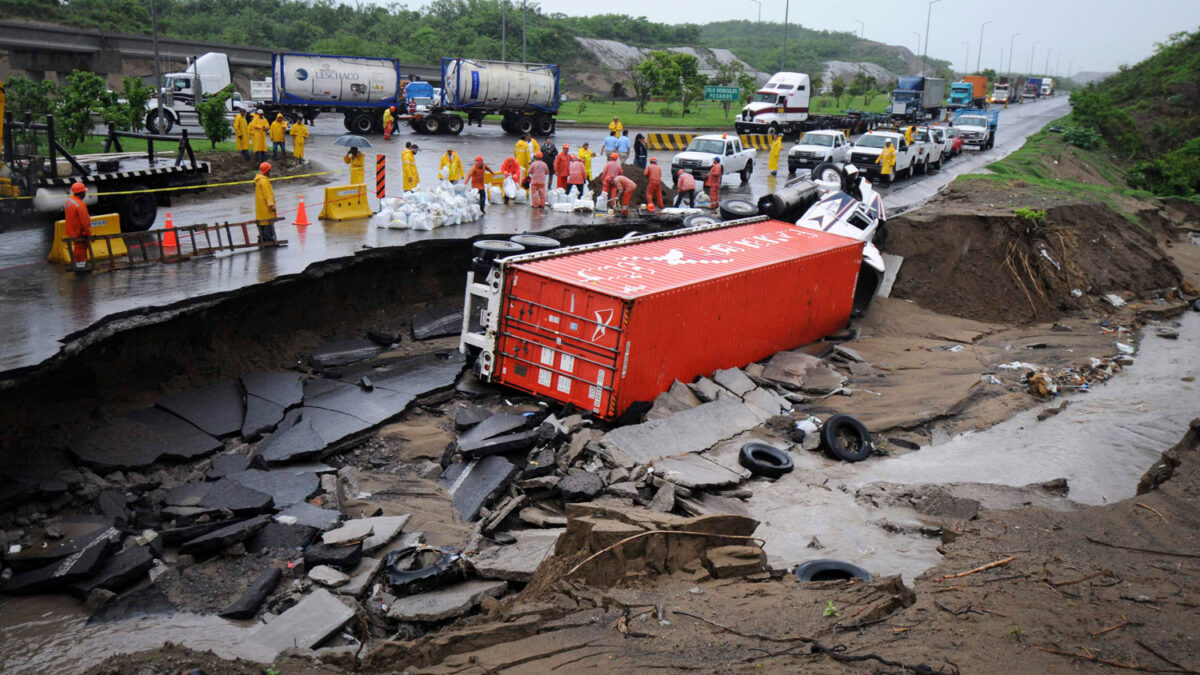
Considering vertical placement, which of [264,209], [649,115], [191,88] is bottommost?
[264,209]

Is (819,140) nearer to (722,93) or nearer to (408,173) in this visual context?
(408,173)

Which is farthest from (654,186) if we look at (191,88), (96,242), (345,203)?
(191,88)

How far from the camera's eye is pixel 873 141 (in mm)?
31578

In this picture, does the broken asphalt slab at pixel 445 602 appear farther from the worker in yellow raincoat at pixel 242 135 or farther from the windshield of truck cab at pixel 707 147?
the windshield of truck cab at pixel 707 147

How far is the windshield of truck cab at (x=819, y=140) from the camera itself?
32.1 metres

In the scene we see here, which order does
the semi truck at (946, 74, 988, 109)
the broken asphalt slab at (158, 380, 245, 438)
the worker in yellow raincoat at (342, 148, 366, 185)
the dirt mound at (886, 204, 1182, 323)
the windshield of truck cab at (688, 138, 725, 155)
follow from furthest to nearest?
the semi truck at (946, 74, 988, 109) → the windshield of truck cab at (688, 138, 725, 155) → the dirt mound at (886, 204, 1182, 323) → the worker in yellow raincoat at (342, 148, 366, 185) → the broken asphalt slab at (158, 380, 245, 438)

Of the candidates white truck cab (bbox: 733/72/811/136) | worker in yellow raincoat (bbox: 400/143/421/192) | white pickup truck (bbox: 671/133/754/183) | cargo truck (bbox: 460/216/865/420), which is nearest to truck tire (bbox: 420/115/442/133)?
white pickup truck (bbox: 671/133/754/183)

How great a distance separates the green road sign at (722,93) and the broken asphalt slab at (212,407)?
44.1 metres

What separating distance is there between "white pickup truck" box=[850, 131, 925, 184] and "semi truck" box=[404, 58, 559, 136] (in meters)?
14.9

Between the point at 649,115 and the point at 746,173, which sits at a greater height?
the point at 649,115

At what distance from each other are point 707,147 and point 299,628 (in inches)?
948

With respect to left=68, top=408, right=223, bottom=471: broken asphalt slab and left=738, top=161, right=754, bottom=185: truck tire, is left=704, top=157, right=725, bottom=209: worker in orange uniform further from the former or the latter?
left=68, top=408, right=223, bottom=471: broken asphalt slab

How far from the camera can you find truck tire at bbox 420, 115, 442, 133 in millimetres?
37750

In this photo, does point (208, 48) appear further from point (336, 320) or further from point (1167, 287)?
point (1167, 287)
